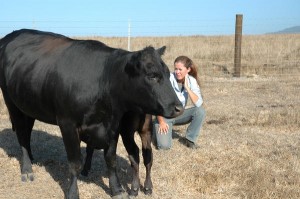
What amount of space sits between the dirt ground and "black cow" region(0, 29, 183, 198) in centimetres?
62

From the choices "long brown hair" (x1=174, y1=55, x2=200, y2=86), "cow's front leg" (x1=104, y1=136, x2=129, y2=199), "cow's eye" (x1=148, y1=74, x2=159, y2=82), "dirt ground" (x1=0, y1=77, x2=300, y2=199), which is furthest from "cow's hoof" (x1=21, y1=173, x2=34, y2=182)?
"long brown hair" (x1=174, y1=55, x2=200, y2=86)

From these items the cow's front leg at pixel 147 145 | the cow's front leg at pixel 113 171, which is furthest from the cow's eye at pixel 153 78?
the cow's front leg at pixel 113 171

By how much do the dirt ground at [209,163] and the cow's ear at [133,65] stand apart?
4.78ft

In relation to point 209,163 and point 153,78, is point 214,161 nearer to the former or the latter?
point 209,163

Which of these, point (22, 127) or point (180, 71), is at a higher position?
point (180, 71)

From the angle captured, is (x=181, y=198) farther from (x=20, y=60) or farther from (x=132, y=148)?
(x=20, y=60)

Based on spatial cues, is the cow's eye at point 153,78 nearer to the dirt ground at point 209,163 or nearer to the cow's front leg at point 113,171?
the cow's front leg at point 113,171

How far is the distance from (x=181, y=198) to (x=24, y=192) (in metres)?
1.63

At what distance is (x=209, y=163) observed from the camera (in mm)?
5215

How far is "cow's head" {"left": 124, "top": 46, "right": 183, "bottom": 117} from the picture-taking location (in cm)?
331

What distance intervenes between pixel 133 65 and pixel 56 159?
246cm

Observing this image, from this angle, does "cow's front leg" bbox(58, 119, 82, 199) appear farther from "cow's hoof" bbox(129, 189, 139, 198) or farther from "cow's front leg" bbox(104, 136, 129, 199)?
"cow's hoof" bbox(129, 189, 139, 198)

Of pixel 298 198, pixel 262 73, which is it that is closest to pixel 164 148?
pixel 298 198

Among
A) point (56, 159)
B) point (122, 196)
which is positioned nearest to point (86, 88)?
point (122, 196)
